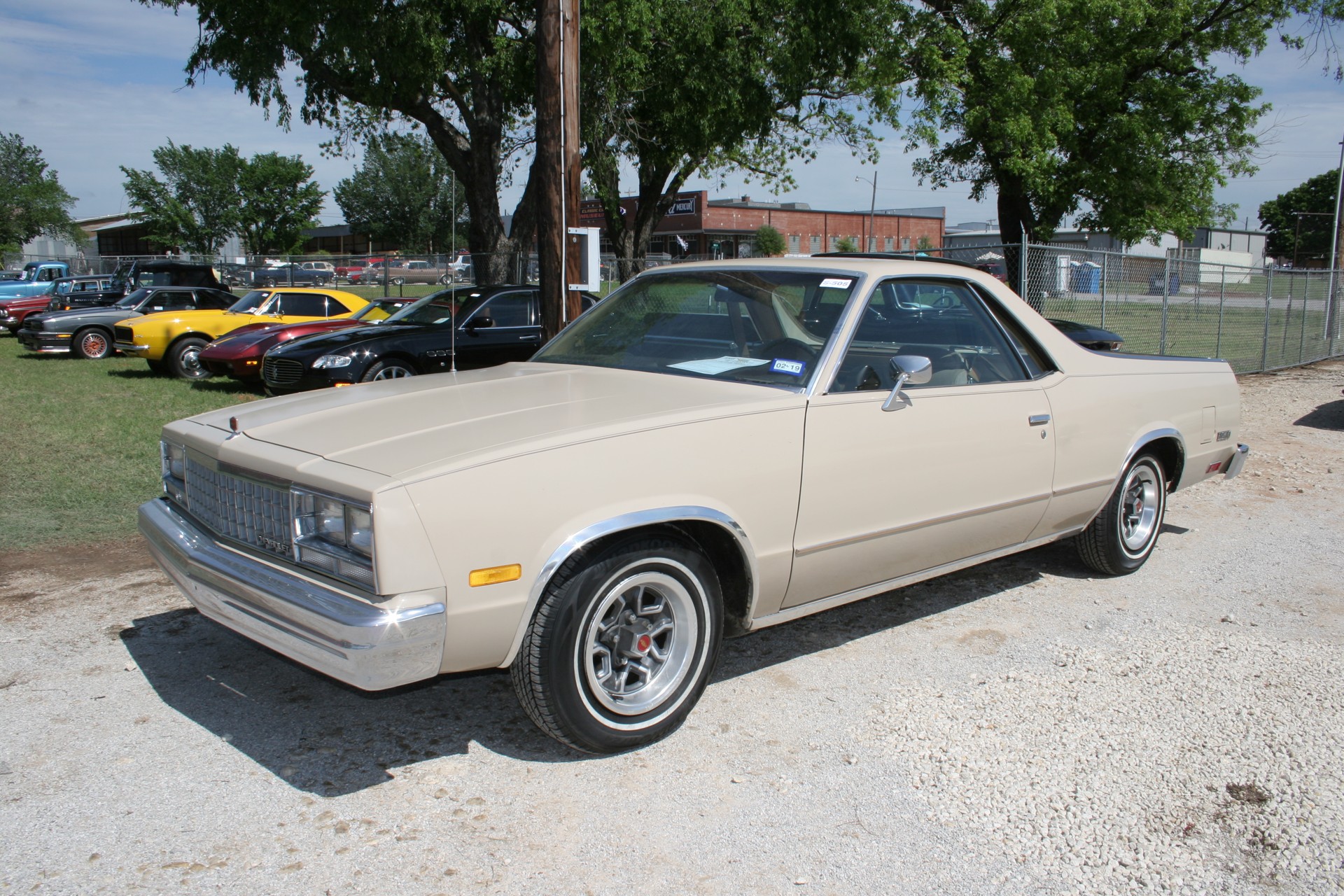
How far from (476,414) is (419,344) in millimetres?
7802

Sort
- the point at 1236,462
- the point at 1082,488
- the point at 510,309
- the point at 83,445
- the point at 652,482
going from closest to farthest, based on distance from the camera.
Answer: the point at 652,482 < the point at 1082,488 < the point at 1236,462 < the point at 83,445 < the point at 510,309

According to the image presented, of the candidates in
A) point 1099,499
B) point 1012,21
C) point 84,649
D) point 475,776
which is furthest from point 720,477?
point 1012,21

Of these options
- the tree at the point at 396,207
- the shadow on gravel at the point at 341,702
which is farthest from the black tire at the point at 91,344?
the tree at the point at 396,207

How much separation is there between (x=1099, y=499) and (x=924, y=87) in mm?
19832

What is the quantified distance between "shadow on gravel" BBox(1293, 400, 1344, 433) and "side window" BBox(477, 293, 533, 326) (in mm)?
8696

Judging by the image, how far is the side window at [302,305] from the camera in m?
15.1

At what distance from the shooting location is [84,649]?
4.16 m

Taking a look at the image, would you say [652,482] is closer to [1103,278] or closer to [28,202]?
[1103,278]

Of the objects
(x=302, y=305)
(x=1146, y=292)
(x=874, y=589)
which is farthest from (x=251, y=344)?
(x=1146, y=292)

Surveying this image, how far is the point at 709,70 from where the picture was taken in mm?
19562

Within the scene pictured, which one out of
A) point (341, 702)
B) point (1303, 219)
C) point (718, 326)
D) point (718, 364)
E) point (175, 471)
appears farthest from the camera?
point (1303, 219)

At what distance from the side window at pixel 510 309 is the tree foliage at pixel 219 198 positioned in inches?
2534

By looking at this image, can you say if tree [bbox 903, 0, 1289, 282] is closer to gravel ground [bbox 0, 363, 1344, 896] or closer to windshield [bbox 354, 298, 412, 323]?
windshield [bbox 354, 298, 412, 323]

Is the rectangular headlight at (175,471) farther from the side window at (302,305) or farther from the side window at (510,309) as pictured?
the side window at (302,305)
